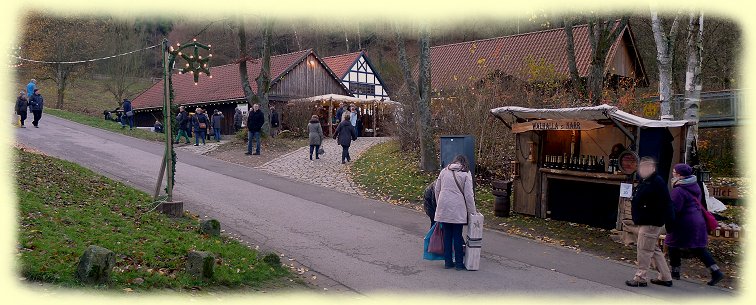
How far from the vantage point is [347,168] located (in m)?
19.7

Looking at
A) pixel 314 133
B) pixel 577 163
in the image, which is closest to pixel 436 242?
pixel 577 163

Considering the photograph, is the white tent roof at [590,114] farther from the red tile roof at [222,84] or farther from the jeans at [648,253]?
the red tile roof at [222,84]

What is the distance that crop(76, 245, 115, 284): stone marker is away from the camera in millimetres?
6160

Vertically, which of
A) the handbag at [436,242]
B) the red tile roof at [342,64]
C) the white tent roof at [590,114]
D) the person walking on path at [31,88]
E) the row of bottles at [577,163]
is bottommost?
the handbag at [436,242]

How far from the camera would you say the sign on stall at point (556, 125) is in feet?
36.4

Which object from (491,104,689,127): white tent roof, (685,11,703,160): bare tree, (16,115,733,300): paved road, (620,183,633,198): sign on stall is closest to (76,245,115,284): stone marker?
(16,115,733,300): paved road

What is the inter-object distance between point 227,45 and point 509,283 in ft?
164

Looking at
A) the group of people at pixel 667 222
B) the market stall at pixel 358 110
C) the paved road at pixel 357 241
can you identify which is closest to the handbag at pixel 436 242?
the paved road at pixel 357 241

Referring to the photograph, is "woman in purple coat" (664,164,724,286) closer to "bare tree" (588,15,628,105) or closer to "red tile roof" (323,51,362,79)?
"bare tree" (588,15,628,105)

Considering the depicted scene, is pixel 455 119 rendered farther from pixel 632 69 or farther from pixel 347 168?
pixel 632 69

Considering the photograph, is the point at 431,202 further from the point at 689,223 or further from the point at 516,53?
the point at 516,53

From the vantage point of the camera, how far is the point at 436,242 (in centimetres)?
888

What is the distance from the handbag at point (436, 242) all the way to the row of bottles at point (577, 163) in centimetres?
438

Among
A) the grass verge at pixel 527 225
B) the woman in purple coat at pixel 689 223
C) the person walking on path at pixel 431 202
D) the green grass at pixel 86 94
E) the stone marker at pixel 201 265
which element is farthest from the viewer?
the green grass at pixel 86 94
